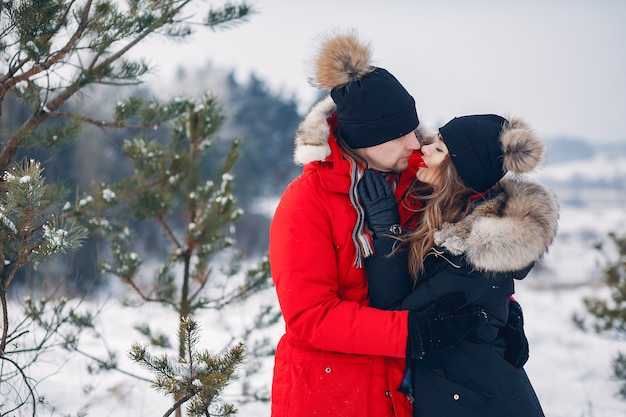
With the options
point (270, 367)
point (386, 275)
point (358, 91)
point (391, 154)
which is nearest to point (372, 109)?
point (358, 91)

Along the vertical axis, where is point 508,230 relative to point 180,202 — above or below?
below

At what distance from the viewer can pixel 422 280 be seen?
222 centimetres

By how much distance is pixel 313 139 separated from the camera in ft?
7.55

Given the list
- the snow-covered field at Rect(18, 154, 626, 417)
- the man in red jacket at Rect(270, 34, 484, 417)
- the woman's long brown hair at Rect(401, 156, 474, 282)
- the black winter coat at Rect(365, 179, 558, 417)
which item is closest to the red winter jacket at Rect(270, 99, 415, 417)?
the man in red jacket at Rect(270, 34, 484, 417)

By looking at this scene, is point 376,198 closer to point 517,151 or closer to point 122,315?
point 517,151

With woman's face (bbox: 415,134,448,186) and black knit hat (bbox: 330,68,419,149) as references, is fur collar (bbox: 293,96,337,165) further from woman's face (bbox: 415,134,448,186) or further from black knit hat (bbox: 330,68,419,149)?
woman's face (bbox: 415,134,448,186)

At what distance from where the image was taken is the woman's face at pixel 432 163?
2.33m

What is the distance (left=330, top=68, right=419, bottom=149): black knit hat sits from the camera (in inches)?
93.4

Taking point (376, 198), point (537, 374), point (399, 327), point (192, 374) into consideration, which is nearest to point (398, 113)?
point (376, 198)

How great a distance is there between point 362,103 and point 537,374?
22.1ft

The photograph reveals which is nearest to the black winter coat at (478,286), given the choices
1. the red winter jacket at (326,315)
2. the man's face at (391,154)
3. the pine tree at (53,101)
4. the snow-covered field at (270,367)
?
the red winter jacket at (326,315)

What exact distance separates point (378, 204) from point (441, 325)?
21.0 inches

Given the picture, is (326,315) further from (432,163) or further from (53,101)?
(53,101)

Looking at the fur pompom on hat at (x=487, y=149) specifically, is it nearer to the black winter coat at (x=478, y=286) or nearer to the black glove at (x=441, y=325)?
the black winter coat at (x=478, y=286)
